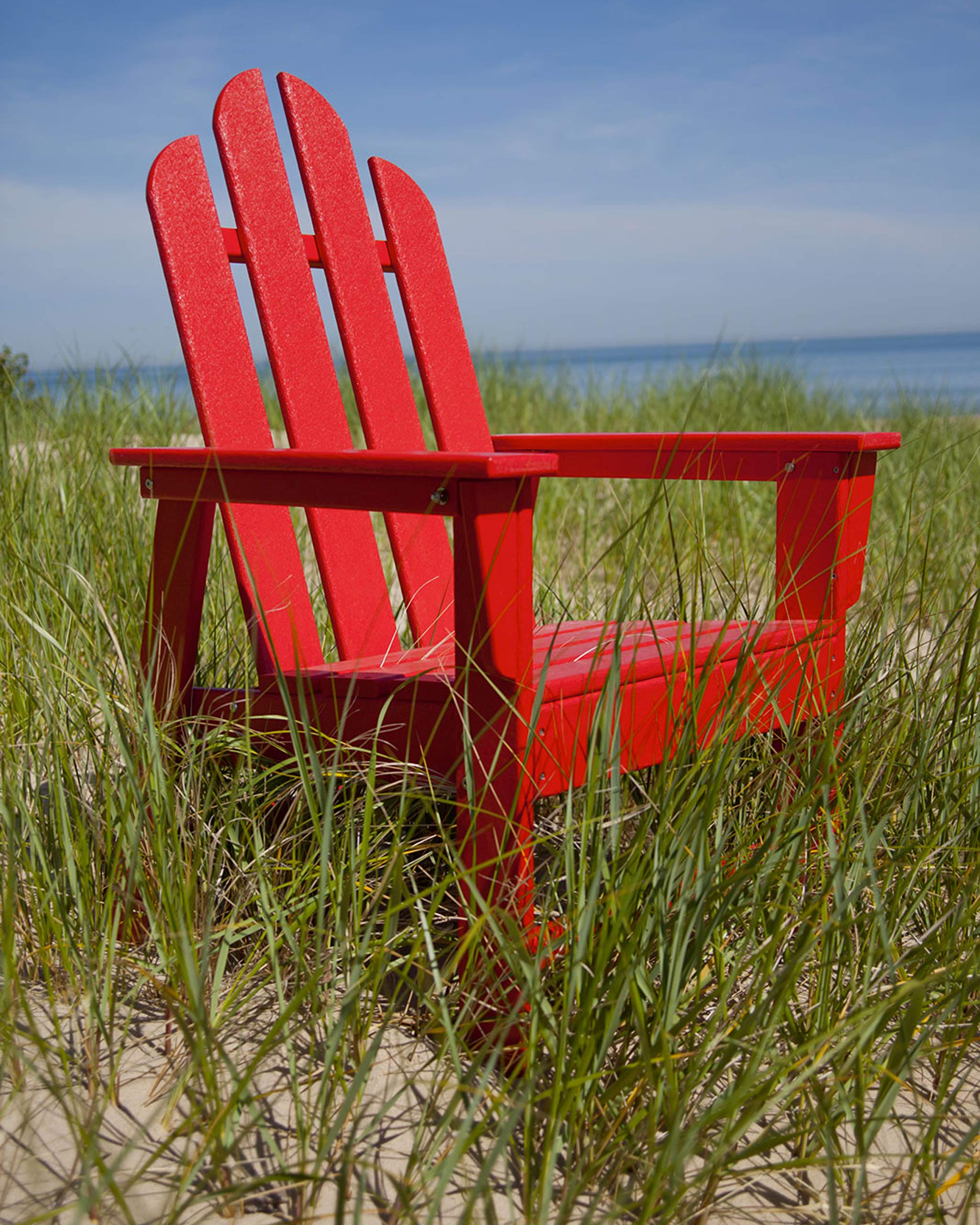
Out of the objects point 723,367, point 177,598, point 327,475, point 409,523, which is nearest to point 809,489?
point 409,523

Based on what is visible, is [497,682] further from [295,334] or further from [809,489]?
[295,334]

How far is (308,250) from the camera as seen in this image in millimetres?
2131

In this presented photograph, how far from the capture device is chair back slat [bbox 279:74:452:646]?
83.5 inches

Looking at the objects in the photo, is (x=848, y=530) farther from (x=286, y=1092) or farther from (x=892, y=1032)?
(x=286, y=1092)

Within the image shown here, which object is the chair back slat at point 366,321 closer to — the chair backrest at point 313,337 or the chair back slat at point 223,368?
the chair backrest at point 313,337

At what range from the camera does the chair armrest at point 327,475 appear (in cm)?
133

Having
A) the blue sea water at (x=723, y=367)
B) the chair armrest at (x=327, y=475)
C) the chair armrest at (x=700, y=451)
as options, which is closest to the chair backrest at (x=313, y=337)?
the chair armrest at (x=327, y=475)

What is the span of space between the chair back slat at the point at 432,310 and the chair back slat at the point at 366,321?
51 mm

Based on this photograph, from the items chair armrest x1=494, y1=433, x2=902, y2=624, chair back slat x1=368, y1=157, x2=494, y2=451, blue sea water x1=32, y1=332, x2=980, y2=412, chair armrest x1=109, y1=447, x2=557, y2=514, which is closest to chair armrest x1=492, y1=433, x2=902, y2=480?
chair armrest x1=494, y1=433, x2=902, y2=624

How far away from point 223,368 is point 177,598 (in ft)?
1.36

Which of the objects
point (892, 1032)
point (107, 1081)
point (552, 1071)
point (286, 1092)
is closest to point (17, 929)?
point (107, 1081)

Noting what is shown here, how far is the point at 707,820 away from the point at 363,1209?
54cm

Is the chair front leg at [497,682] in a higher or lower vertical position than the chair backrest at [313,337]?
lower

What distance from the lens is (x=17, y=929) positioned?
146 cm
